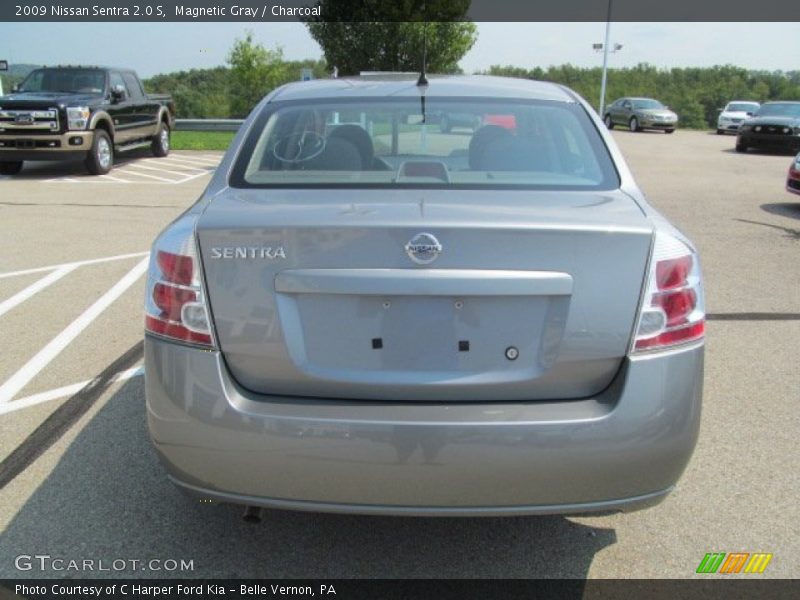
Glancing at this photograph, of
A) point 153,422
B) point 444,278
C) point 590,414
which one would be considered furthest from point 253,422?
point 590,414

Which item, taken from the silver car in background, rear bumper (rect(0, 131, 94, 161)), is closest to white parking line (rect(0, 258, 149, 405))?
rear bumper (rect(0, 131, 94, 161))

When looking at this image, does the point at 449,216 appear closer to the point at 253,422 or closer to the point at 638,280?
the point at 638,280

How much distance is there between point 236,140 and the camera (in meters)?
3.13

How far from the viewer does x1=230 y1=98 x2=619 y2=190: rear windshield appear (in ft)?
9.30

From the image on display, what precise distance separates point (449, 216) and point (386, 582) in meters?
1.31

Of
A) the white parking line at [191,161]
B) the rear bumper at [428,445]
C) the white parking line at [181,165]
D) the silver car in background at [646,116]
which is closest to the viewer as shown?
the rear bumper at [428,445]

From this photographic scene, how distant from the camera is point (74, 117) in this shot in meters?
14.0

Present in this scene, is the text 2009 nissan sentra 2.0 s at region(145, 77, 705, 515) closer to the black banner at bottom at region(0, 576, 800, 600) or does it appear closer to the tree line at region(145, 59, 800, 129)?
the black banner at bottom at region(0, 576, 800, 600)

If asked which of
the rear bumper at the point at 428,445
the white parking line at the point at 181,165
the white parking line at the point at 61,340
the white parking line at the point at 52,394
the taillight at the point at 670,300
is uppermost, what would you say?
the taillight at the point at 670,300

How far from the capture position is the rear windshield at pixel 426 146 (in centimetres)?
284

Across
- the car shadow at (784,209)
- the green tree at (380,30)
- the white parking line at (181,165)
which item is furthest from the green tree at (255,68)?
the car shadow at (784,209)

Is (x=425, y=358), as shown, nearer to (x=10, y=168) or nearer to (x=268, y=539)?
(x=268, y=539)

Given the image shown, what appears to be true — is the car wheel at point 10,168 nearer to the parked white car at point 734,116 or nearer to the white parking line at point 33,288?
the white parking line at point 33,288

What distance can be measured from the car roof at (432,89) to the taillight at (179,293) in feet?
4.27
